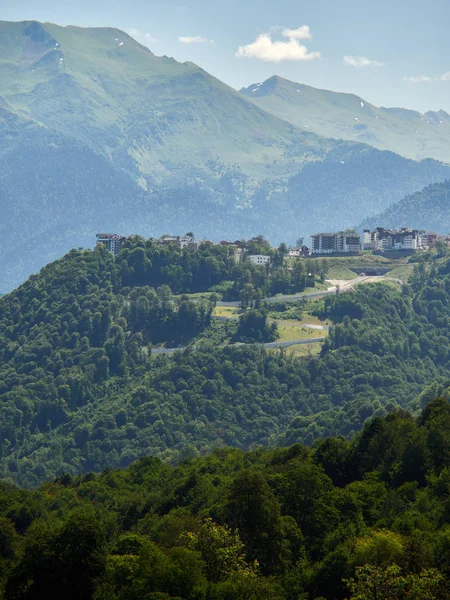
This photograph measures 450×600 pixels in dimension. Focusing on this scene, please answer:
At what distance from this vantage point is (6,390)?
165375 millimetres

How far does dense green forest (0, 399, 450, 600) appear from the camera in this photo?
156 ft

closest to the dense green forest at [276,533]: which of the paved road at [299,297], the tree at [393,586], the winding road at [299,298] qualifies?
the tree at [393,586]

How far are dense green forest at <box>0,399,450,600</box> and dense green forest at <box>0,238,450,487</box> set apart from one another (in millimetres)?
52699

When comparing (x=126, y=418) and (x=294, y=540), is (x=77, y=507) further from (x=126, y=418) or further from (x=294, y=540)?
(x=126, y=418)

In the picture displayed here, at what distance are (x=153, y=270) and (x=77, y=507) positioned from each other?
114 meters

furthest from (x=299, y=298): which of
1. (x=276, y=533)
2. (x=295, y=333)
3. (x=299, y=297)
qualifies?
(x=276, y=533)

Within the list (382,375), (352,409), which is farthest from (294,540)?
(382,375)

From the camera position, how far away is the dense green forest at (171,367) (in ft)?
484

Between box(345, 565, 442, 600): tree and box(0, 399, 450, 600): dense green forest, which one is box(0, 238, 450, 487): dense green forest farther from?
box(345, 565, 442, 600): tree

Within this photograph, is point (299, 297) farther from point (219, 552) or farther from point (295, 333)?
point (219, 552)

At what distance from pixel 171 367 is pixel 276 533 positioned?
109 metres

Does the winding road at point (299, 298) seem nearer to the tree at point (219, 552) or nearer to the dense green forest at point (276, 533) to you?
the dense green forest at point (276, 533)

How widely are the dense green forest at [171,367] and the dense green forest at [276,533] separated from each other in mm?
52699

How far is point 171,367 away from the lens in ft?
544
